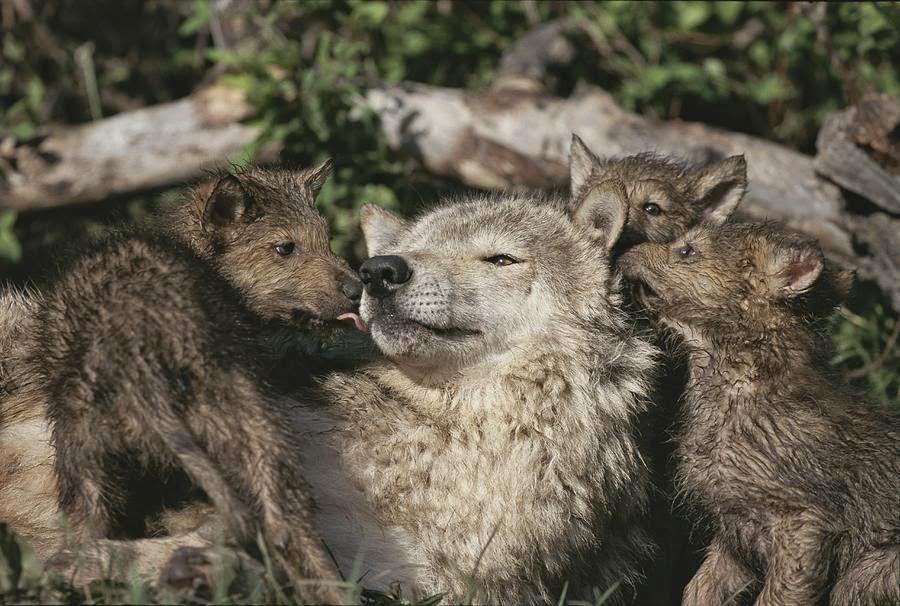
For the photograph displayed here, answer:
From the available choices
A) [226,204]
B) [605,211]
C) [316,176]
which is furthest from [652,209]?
[226,204]

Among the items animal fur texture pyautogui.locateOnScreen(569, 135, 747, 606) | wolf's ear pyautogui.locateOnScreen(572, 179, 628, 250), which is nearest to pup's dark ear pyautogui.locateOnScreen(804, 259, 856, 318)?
animal fur texture pyautogui.locateOnScreen(569, 135, 747, 606)

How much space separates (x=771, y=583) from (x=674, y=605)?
124cm

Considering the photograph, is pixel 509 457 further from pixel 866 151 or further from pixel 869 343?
pixel 869 343

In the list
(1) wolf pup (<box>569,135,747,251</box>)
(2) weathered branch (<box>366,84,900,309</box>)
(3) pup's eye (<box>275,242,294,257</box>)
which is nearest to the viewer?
(3) pup's eye (<box>275,242,294,257</box>)

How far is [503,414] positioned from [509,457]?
0.62 ft

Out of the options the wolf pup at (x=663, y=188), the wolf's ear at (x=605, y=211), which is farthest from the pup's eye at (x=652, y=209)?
the wolf's ear at (x=605, y=211)

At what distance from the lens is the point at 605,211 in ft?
17.6

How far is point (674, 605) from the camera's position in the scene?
582 cm

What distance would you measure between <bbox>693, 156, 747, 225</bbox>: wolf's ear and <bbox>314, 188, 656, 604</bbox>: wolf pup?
3.73ft

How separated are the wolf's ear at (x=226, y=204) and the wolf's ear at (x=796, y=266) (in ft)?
8.28

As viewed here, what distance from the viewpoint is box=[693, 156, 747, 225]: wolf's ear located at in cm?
619

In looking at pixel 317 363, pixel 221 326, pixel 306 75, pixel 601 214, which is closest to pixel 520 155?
pixel 306 75

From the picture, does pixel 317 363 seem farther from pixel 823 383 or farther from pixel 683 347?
pixel 823 383

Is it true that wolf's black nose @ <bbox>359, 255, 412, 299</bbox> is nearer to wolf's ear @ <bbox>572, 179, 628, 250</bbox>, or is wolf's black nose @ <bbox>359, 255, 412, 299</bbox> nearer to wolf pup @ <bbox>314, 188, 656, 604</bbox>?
wolf pup @ <bbox>314, 188, 656, 604</bbox>
